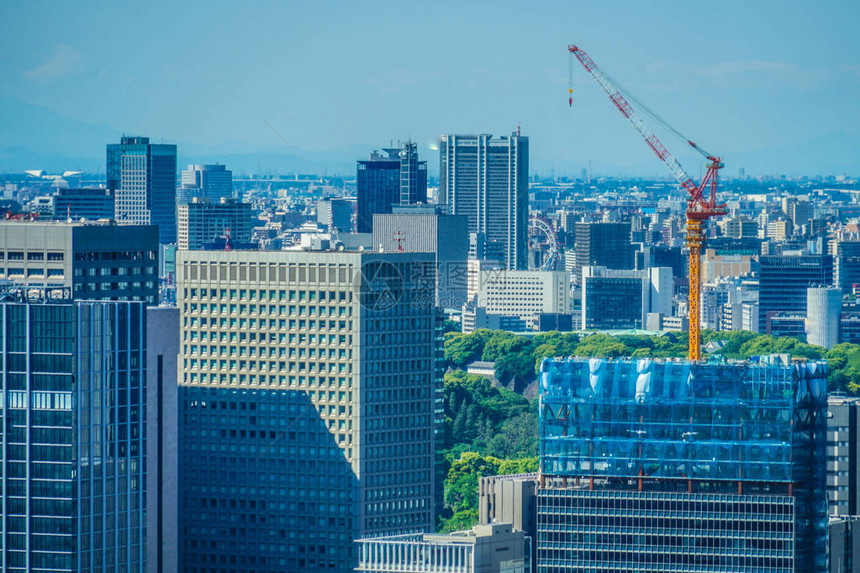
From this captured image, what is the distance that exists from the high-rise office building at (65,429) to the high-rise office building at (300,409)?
18749 mm

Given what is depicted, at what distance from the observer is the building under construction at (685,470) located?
8306 centimetres

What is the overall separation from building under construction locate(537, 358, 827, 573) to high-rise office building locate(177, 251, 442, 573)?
15493 millimetres

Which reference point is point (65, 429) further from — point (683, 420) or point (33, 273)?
point (683, 420)

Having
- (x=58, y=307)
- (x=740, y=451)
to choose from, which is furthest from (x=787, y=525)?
(x=58, y=307)

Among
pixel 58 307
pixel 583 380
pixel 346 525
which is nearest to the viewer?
pixel 58 307

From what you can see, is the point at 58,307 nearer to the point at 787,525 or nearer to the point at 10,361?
the point at 10,361

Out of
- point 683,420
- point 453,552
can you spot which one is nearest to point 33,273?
point 453,552

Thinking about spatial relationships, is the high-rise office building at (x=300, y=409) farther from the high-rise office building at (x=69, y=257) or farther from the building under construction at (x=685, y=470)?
the building under construction at (x=685, y=470)

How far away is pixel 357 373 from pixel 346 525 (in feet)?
23.2

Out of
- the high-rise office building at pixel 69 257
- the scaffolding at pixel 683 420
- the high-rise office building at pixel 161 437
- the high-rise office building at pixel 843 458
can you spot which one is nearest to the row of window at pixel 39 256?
the high-rise office building at pixel 69 257

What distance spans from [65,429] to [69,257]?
18.6m

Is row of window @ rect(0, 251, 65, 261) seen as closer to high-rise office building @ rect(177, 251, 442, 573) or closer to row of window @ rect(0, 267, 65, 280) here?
row of window @ rect(0, 267, 65, 280)

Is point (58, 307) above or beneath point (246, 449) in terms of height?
above

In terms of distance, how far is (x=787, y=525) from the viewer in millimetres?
82562
